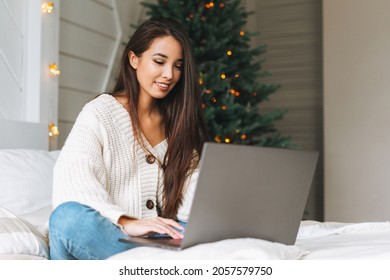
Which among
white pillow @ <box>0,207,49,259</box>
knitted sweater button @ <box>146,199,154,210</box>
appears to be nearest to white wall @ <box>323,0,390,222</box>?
knitted sweater button @ <box>146,199,154,210</box>

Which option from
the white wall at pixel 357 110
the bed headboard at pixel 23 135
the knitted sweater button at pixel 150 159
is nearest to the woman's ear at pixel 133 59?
the knitted sweater button at pixel 150 159

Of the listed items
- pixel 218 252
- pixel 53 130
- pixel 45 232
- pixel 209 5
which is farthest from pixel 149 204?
pixel 209 5

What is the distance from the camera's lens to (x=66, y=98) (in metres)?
3.45

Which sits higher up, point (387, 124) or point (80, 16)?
point (80, 16)

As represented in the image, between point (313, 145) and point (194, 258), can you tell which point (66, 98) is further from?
point (194, 258)

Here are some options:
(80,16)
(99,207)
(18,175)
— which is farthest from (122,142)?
(80,16)

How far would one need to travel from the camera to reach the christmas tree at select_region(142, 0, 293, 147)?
11.6ft

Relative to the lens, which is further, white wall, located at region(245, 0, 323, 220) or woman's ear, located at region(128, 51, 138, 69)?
white wall, located at region(245, 0, 323, 220)

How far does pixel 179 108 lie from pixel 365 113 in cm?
242

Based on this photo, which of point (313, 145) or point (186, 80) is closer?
point (186, 80)

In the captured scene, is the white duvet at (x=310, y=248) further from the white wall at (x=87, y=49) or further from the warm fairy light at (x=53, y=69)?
the white wall at (x=87, y=49)

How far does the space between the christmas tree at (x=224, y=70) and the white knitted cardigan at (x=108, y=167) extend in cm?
157

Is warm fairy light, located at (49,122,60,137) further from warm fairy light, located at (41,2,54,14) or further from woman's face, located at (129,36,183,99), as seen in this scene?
woman's face, located at (129,36,183,99)

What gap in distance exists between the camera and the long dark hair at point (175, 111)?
192cm
